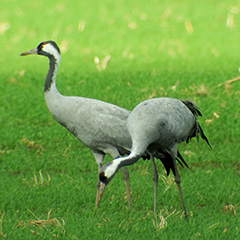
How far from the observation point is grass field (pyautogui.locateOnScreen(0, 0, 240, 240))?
18.1 feet

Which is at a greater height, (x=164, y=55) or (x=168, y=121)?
(x=168, y=121)

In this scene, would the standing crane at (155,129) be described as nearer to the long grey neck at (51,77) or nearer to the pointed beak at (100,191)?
the pointed beak at (100,191)

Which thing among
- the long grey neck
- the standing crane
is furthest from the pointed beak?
the long grey neck

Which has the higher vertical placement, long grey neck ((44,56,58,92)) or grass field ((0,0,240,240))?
long grey neck ((44,56,58,92))

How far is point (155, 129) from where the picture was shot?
5.16m

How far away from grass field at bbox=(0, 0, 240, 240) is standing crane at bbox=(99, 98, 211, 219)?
0.53m

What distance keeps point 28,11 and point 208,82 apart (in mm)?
5428

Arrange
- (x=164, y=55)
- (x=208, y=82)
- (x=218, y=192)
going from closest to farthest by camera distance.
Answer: (x=218, y=192) → (x=208, y=82) → (x=164, y=55)

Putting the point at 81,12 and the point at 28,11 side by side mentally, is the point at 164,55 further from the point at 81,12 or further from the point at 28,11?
the point at 28,11

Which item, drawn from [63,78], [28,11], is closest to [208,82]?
[63,78]

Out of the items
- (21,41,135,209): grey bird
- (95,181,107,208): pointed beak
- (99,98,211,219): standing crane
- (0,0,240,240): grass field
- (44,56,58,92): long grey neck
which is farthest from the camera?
(44,56,58,92): long grey neck

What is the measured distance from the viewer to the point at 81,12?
1216cm

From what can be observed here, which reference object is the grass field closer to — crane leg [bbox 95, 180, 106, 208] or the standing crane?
crane leg [bbox 95, 180, 106, 208]

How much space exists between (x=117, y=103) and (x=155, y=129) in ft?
10.6
